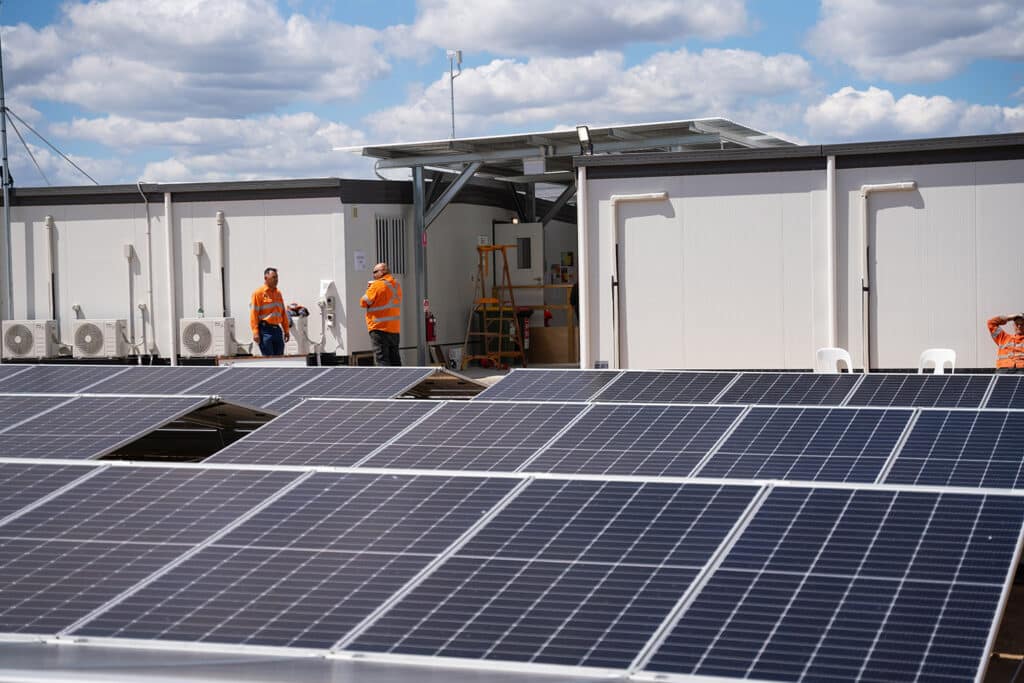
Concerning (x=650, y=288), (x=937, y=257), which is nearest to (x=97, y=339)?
(x=650, y=288)

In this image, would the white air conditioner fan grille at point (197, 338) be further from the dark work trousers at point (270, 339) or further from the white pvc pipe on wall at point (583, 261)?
the white pvc pipe on wall at point (583, 261)

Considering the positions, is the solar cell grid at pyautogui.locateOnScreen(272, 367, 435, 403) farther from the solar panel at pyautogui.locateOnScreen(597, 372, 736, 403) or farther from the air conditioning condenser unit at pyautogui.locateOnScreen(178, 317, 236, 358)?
the air conditioning condenser unit at pyautogui.locateOnScreen(178, 317, 236, 358)

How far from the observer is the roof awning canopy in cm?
1980

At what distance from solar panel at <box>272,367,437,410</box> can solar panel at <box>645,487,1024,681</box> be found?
14.3 ft

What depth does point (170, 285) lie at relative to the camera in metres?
21.0

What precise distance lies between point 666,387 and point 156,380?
3975mm

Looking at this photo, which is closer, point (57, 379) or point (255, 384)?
point (255, 384)

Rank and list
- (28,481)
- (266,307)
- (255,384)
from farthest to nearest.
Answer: (266,307)
(255,384)
(28,481)

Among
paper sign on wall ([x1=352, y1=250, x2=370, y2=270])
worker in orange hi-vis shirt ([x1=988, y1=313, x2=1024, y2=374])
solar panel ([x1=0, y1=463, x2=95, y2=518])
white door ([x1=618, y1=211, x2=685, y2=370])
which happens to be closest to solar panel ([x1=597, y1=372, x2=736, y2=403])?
solar panel ([x1=0, y1=463, x2=95, y2=518])

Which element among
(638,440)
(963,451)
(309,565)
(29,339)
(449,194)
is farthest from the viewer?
(449,194)

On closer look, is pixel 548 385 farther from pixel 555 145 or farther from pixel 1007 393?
pixel 555 145

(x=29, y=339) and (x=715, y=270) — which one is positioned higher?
(x=715, y=270)

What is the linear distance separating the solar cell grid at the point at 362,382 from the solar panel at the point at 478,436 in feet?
4.40

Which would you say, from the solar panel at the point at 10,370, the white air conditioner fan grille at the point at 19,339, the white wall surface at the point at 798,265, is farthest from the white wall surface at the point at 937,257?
the white air conditioner fan grille at the point at 19,339
